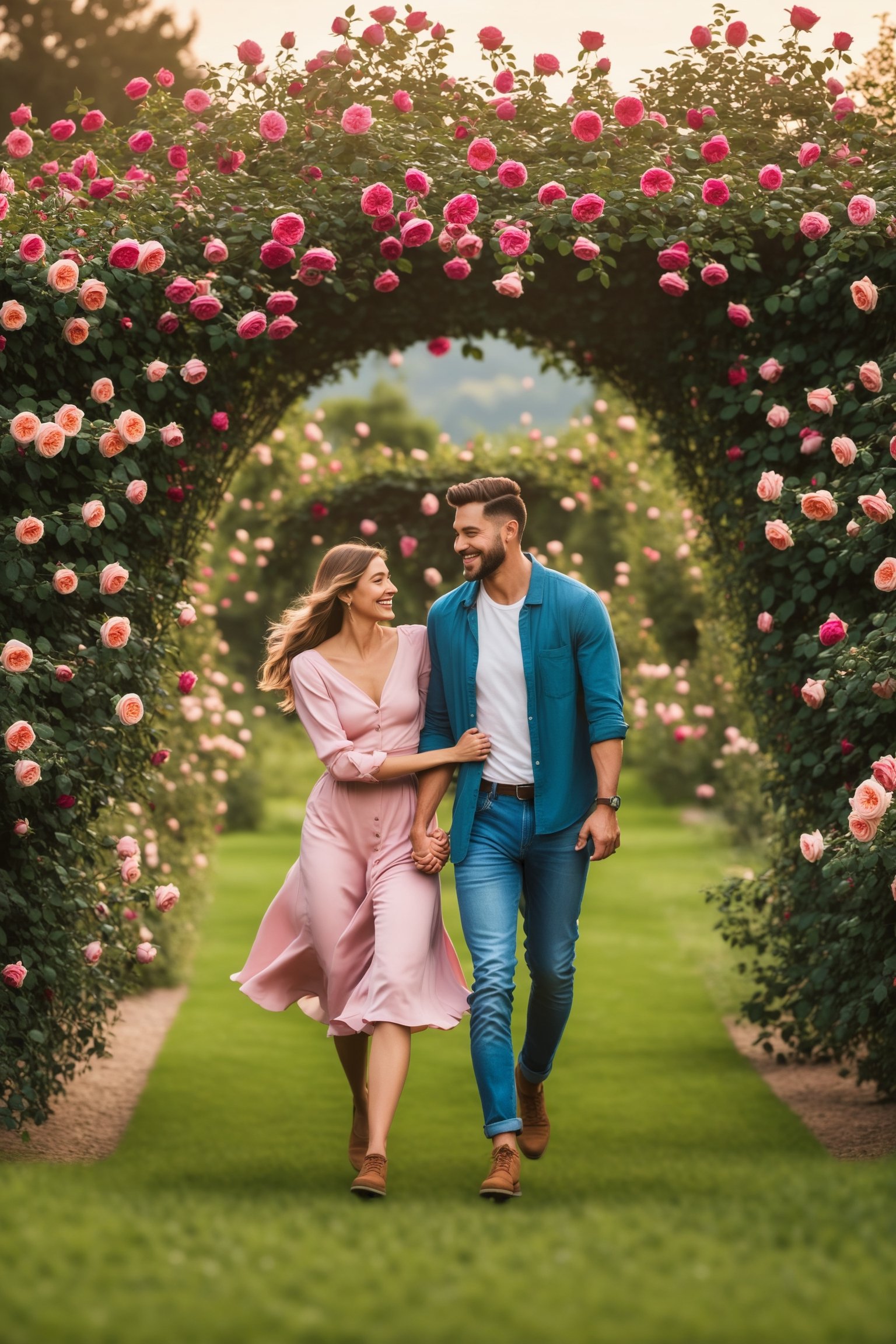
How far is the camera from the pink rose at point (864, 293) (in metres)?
4.90

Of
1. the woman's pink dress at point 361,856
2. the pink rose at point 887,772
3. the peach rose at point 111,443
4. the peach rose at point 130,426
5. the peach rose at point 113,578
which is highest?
the peach rose at point 130,426

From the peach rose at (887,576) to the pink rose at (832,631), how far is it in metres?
0.24

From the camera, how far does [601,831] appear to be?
4250 mm

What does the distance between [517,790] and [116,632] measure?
154 centimetres

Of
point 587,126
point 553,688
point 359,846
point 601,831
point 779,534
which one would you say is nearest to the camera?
point 601,831

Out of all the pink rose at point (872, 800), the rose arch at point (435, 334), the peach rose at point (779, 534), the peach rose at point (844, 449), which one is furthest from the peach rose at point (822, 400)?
the pink rose at point (872, 800)

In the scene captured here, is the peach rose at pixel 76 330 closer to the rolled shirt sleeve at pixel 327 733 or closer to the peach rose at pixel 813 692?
the rolled shirt sleeve at pixel 327 733

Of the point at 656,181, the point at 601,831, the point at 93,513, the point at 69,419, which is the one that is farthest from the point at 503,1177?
the point at 656,181

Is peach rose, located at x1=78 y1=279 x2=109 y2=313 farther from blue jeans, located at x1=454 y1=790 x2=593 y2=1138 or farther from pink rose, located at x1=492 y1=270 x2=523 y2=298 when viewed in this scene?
blue jeans, located at x1=454 y1=790 x2=593 y2=1138

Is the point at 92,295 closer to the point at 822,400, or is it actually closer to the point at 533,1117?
the point at 822,400

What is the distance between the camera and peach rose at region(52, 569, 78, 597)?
184 inches

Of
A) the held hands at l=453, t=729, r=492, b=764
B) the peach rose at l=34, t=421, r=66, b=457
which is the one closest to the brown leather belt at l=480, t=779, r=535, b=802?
the held hands at l=453, t=729, r=492, b=764

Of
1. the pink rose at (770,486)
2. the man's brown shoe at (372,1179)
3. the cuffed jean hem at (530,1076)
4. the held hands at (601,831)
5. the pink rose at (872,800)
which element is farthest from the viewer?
the pink rose at (770,486)

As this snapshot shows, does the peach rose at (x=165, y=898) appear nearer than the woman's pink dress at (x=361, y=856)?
No
